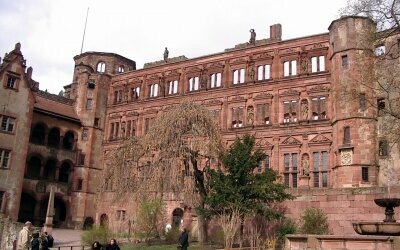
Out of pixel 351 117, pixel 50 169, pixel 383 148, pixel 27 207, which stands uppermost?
pixel 351 117

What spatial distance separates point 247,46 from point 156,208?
19888 millimetres

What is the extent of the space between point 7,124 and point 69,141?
10.3 m

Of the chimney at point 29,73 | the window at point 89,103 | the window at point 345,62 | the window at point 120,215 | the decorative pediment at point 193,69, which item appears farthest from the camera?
the window at point 89,103

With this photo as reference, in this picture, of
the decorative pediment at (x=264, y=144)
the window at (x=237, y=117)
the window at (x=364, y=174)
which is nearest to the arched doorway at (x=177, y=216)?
the window at (x=237, y=117)

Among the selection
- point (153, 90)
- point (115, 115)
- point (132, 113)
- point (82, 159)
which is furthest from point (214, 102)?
point (82, 159)

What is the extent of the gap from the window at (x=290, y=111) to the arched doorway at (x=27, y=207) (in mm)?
25241

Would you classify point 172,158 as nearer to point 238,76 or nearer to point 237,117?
point 237,117

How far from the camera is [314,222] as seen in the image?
85.7 feet

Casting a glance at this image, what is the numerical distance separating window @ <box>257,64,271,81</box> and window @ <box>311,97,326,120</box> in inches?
198

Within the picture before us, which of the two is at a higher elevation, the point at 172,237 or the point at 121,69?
the point at 121,69

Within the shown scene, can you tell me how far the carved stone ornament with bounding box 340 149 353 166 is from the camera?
103 ft

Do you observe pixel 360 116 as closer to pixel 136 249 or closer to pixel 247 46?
pixel 247 46

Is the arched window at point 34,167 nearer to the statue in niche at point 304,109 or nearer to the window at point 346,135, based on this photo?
the statue in niche at point 304,109

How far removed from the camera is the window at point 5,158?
36.7 m
